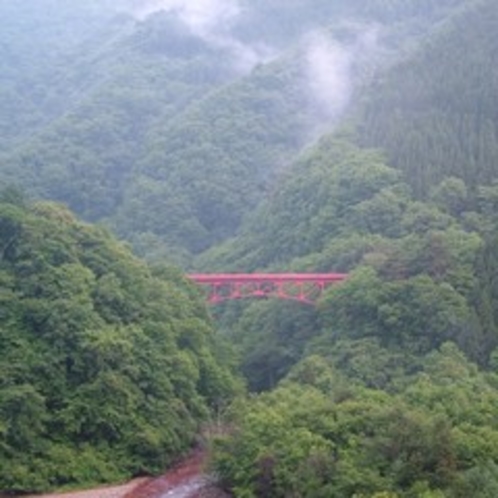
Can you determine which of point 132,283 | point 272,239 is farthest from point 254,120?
point 132,283

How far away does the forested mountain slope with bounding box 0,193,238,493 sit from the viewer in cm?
3681

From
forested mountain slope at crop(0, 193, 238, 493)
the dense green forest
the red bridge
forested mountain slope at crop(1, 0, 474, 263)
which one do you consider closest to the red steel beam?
the red bridge

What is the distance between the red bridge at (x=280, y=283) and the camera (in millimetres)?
53750

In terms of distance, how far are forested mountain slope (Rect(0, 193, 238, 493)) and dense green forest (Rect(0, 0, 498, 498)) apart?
90mm

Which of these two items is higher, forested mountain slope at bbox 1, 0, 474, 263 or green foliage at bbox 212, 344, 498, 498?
forested mountain slope at bbox 1, 0, 474, 263

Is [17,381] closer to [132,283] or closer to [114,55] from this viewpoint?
[132,283]

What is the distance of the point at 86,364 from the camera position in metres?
39.5

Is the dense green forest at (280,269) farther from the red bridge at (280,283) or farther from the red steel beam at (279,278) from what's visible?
the red steel beam at (279,278)

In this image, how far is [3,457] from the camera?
3556 cm

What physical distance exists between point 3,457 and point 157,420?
6.55 m

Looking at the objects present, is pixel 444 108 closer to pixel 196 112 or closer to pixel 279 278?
pixel 279 278

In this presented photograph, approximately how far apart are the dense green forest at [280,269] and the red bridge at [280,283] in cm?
105

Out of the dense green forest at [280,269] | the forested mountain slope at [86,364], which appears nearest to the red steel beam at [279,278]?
the dense green forest at [280,269]

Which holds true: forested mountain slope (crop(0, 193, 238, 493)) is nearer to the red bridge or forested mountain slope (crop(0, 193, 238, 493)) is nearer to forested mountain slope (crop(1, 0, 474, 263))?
the red bridge
